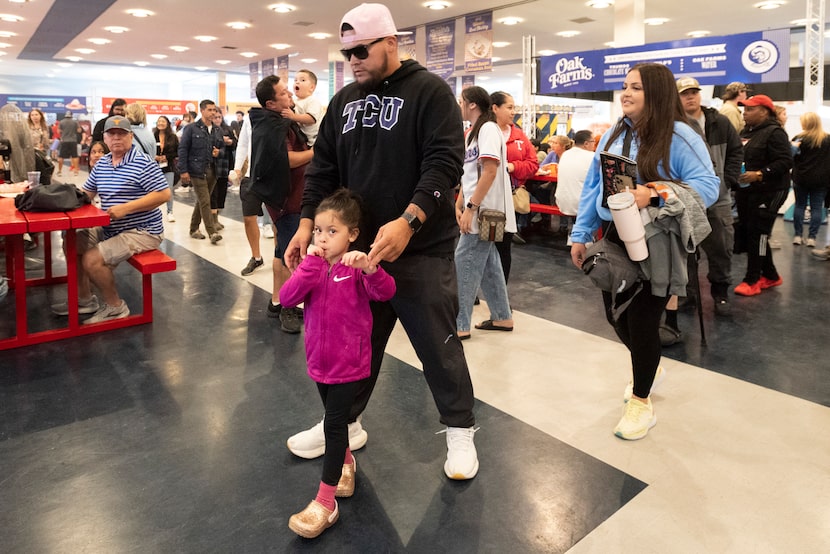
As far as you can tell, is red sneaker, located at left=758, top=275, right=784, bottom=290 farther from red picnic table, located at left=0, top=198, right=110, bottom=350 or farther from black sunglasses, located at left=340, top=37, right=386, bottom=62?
red picnic table, located at left=0, top=198, right=110, bottom=350

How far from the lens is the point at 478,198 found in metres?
3.32

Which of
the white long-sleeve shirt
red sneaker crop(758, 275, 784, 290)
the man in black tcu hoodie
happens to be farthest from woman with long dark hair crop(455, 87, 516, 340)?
red sneaker crop(758, 275, 784, 290)

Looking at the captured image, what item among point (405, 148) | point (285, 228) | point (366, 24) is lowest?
point (285, 228)

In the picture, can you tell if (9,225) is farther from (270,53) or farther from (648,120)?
(270,53)

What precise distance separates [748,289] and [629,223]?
10.3 feet

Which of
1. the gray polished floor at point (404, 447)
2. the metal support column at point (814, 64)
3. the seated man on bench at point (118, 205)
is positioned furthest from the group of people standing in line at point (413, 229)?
the metal support column at point (814, 64)

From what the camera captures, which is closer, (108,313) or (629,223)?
(629,223)

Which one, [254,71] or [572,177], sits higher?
[254,71]

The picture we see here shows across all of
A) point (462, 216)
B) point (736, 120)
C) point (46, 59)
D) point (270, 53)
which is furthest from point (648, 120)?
point (46, 59)

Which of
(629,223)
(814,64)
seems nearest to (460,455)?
(629,223)

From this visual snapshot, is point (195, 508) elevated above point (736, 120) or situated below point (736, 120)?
below

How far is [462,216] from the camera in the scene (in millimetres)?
3424

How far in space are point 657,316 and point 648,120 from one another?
2.38ft

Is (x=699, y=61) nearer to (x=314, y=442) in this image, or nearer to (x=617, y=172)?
(x=617, y=172)
